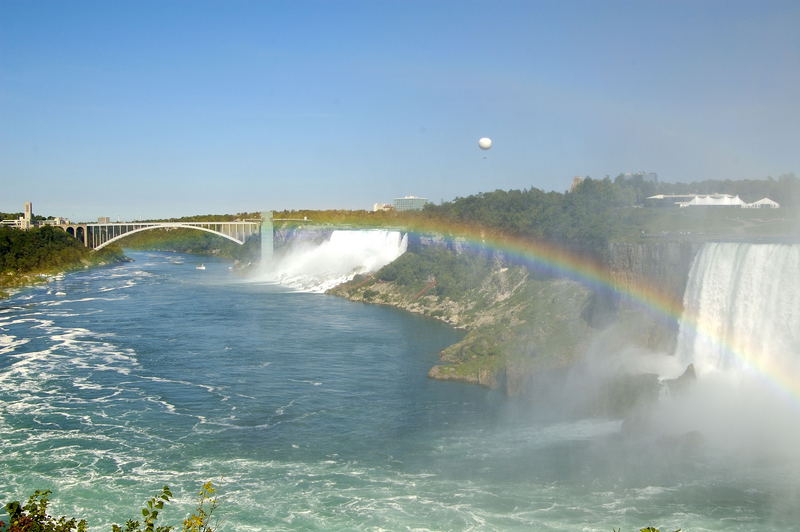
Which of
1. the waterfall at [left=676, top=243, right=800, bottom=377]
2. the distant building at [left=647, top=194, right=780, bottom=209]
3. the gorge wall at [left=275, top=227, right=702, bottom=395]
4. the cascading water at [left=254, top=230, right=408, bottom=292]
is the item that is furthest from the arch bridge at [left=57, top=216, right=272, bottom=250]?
the waterfall at [left=676, top=243, right=800, bottom=377]

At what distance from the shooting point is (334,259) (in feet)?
143

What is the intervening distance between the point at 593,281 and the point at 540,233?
20.9 ft

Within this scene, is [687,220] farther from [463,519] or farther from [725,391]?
[463,519]

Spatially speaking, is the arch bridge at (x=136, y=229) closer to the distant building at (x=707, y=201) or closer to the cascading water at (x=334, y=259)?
the cascading water at (x=334, y=259)

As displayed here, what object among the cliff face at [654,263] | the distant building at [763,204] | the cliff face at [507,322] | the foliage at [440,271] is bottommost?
the cliff face at [507,322]

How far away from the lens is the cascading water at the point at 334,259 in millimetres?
38781

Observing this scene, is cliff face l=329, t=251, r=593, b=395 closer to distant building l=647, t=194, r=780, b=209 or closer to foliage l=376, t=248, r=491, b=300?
foliage l=376, t=248, r=491, b=300

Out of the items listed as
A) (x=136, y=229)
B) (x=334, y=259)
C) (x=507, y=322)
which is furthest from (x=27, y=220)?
(x=507, y=322)

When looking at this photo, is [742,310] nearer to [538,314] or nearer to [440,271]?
[538,314]

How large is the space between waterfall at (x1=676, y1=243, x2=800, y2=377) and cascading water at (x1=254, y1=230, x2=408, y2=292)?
917 inches

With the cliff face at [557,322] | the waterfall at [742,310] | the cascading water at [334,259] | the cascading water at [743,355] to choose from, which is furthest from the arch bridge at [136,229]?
the cascading water at [743,355]

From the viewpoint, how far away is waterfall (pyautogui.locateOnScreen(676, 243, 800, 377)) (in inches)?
534

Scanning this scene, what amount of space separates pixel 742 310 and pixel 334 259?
102ft

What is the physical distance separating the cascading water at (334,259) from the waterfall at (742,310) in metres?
23.3
